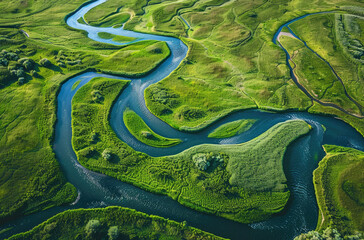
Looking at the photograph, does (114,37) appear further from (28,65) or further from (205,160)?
(205,160)

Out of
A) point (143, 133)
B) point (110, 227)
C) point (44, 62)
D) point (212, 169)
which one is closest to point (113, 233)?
point (110, 227)

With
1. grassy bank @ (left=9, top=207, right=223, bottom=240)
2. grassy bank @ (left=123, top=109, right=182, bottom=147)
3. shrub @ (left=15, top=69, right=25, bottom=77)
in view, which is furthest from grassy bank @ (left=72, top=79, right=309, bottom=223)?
shrub @ (left=15, top=69, right=25, bottom=77)

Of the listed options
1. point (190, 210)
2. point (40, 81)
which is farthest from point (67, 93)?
point (190, 210)

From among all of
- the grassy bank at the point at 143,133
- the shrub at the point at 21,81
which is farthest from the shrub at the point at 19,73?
the grassy bank at the point at 143,133

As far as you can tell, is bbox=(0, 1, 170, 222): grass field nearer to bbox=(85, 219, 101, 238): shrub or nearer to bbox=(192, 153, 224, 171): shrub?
bbox=(85, 219, 101, 238): shrub

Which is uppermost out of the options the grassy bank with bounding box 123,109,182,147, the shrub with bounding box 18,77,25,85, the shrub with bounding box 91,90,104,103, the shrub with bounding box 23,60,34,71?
the shrub with bounding box 23,60,34,71

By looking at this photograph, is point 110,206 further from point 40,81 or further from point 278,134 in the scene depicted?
point 40,81

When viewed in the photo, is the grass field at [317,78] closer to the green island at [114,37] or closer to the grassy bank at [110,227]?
the grassy bank at [110,227]
